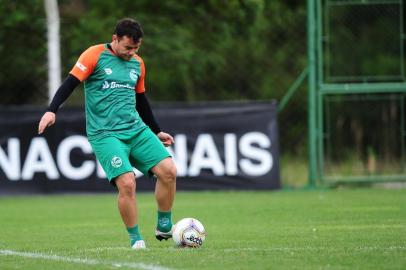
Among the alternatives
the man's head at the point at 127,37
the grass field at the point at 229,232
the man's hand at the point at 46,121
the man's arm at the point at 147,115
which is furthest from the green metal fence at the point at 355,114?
the man's hand at the point at 46,121

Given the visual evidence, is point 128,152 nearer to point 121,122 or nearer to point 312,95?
point 121,122

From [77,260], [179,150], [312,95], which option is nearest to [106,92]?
[77,260]

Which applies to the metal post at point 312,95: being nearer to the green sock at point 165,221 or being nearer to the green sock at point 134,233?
the green sock at point 165,221

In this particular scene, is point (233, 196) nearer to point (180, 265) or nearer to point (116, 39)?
point (116, 39)

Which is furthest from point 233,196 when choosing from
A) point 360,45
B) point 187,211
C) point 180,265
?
point 360,45

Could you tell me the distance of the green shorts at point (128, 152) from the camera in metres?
8.96

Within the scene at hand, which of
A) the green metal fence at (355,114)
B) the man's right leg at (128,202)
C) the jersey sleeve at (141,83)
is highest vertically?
the jersey sleeve at (141,83)

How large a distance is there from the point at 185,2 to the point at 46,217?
11659 millimetres

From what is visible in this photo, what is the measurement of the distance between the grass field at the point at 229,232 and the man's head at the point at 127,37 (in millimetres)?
1785

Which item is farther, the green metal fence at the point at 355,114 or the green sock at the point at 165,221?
the green metal fence at the point at 355,114

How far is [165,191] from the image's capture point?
9.23m

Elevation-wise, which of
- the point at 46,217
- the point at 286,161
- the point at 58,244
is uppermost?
the point at 58,244

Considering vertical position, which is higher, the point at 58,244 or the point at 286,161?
the point at 58,244

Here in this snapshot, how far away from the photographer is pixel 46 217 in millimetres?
14062
